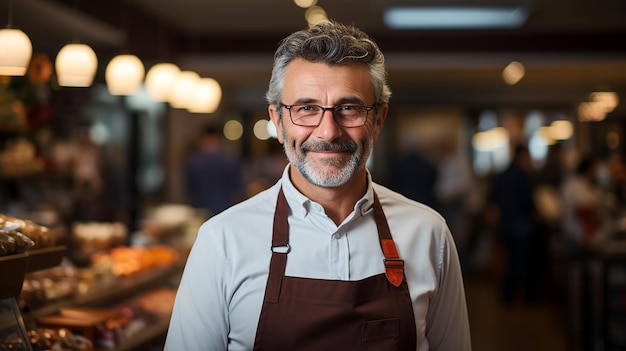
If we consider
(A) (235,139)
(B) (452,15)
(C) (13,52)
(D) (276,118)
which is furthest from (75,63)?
(A) (235,139)

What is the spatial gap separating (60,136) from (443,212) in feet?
18.1

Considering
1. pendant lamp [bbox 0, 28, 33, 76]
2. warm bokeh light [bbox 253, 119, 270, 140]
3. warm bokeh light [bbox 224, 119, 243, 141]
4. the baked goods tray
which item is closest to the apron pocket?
the baked goods tray

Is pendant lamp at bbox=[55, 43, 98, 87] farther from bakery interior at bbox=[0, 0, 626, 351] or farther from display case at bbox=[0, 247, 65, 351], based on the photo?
display case at bbox=[0, 247, 65, 351]

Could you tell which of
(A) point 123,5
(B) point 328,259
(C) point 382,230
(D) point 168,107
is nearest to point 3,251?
(B) point 328,259

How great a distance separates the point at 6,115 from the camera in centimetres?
563

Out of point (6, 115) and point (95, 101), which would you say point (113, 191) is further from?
point (6, 115)

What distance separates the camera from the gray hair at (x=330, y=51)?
7.06ft

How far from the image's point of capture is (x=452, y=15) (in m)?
8.28

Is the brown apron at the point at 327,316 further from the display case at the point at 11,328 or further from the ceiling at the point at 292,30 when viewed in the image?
the ceiling at the point at 292,30

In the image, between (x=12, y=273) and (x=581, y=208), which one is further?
(x=581, y=208)

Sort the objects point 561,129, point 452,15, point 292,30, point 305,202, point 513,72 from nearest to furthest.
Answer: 1. point 305,202
2. point 452,15
3. point 292,30
4. point 513,72
5. point 561,129

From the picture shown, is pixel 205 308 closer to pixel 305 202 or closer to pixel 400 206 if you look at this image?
pixel 305 202

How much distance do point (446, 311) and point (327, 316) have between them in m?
0.43

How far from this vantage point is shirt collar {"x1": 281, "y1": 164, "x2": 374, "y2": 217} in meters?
2.23
